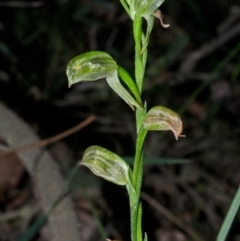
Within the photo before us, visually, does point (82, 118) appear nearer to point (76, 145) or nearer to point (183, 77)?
point (76, 145)

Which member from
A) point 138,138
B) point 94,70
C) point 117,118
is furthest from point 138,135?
point 117,118

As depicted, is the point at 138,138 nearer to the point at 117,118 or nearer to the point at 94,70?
the point at 94,70

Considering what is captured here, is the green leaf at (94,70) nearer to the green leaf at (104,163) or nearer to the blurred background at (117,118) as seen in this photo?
the green leaf at (104,163)

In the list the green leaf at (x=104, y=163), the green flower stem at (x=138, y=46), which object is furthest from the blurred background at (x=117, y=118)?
the green flower stem at (x=138, y=46)

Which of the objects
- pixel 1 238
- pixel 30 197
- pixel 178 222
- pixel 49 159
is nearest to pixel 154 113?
pixel 49 159

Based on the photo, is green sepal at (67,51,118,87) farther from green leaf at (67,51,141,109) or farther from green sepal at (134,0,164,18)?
green sepal at (134,0,164,18)

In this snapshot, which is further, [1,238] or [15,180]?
[15,180]

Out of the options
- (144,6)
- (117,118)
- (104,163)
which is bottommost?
(117,118)
